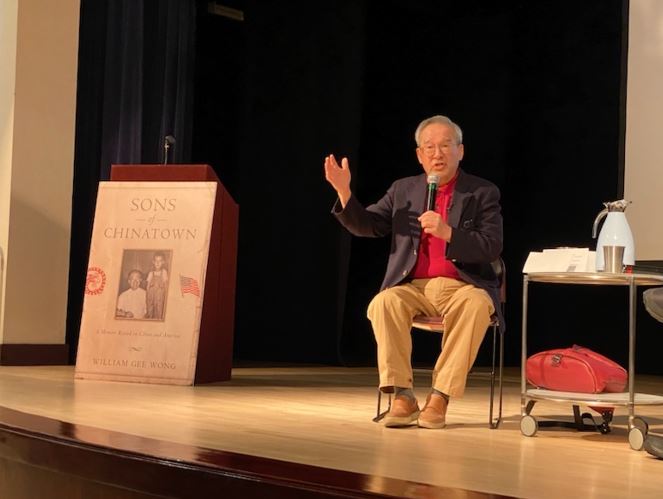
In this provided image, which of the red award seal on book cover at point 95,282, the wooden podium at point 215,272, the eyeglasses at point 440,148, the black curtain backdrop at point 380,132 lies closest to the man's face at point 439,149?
the eyeglasses at point 440,148

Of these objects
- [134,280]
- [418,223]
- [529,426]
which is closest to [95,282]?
[134,280]

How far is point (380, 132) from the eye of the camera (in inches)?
260

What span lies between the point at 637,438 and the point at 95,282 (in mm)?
2469

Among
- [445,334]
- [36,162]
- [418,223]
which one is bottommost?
[445,334]

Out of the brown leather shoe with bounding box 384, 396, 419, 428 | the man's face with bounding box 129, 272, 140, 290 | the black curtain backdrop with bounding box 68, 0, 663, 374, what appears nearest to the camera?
the brown leather shoe with bounding box 384, 396, 419, 428

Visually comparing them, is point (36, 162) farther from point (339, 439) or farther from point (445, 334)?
point (339, 439)

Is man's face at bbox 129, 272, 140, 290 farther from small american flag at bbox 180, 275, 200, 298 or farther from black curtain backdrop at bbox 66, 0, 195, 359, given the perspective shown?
black curtain backdrop at bbox 66, 0, 195, 359

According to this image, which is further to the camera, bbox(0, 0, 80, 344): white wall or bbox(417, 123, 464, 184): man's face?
bbox(0, 0, 80, 344): white wall

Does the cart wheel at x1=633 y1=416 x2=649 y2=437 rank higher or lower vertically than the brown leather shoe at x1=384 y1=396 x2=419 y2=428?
higher

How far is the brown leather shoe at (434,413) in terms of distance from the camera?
2.84 m

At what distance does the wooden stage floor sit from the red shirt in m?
0.47

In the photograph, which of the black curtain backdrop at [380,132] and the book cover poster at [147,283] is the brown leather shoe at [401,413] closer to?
the book cover poster at [147,283]

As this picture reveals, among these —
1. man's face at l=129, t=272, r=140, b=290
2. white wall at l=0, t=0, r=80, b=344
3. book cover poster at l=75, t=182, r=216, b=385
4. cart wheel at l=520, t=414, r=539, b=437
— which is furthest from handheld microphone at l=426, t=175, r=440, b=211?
white wall at l=0, t=0, r=80, b=344

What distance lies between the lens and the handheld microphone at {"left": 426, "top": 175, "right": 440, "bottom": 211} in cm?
288
